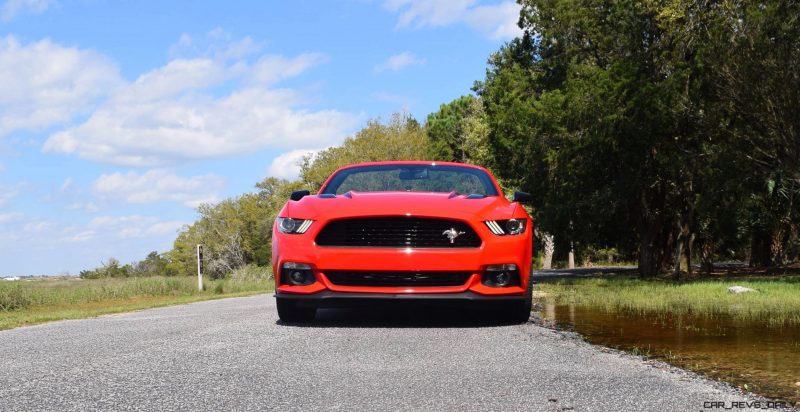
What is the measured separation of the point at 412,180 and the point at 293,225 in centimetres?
185

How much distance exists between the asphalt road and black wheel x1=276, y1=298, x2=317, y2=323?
284 millimetres

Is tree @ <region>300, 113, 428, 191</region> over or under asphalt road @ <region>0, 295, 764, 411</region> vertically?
over

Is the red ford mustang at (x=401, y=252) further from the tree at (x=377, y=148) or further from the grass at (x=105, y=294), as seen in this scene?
the tree at (x=377, y=148)

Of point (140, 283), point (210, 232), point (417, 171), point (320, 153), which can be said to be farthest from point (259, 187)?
point (417, 171)

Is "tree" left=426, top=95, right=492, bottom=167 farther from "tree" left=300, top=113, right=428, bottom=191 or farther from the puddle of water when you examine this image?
the puddle of water

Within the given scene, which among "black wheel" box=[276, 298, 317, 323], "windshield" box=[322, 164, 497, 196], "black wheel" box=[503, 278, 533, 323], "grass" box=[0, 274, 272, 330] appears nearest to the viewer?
"black wheel" box=[503, 278, 533, 323]

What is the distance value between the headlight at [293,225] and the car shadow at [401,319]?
987mm

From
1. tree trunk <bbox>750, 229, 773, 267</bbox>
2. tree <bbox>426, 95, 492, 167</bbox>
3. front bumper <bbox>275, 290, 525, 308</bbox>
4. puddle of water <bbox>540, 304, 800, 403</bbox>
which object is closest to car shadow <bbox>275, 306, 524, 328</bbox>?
front bumper <bbox>275, 290, 525, 308</bbox>

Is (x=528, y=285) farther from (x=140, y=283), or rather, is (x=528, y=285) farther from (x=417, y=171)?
(x=140, y=283)

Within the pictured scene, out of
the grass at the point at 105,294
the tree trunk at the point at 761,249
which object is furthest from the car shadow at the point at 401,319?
the tree trunk at the point at 761,249

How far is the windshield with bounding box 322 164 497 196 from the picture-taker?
802 centimetres

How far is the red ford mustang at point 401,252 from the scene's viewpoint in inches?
259

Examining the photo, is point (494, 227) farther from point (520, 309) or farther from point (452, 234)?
point (520, 309)

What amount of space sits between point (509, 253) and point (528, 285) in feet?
1.85
